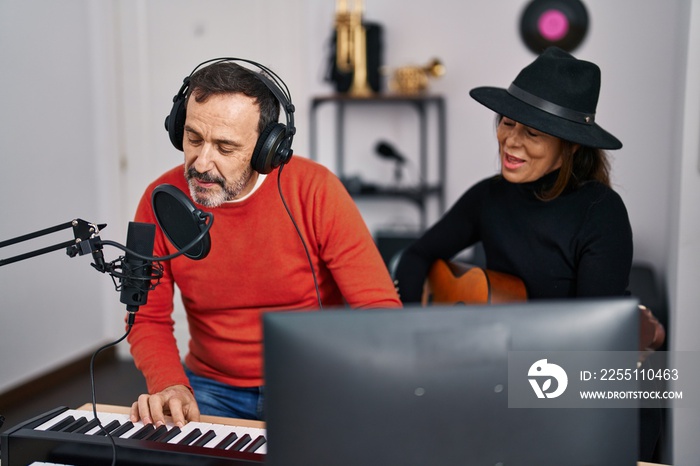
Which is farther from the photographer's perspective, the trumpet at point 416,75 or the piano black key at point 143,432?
the trumpet at point 416,75

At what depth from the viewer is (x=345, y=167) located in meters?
4.15

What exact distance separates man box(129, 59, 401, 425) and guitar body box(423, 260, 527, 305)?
11.1 inches

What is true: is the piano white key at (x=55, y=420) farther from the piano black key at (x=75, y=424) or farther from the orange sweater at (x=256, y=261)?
the orange sweater at (x=256, y=261)

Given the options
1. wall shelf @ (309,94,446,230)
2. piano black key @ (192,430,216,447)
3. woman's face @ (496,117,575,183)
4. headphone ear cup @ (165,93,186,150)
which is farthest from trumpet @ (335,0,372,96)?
piano black key @ (192,430,216,447)

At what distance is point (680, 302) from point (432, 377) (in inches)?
58.6

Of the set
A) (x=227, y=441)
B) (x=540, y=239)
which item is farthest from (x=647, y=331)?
(x=227, y=441)

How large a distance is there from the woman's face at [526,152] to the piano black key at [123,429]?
3.28ft

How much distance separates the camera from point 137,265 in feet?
3.65

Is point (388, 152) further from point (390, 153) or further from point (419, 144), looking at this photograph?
point (419, 144)

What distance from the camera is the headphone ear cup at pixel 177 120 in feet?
4.97

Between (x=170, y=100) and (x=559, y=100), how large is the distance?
105 inches

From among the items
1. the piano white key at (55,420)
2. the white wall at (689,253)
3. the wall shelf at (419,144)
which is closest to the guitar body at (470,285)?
the white wall at (689,253)

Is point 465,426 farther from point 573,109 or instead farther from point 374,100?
point 374,100

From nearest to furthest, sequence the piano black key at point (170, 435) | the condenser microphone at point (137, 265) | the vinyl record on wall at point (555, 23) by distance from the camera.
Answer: the condenser microphone at point (137, 265)
the piano black key at point (170, 435)
the vinyl record on wall at point (555, 23)
